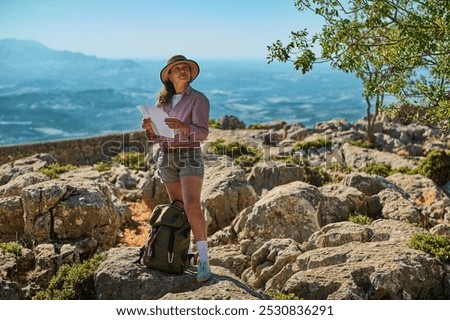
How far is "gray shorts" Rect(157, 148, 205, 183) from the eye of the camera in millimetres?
7398

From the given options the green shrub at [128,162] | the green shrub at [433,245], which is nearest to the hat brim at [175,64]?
the green shrub at [433,245]

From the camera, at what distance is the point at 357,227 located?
10.9m

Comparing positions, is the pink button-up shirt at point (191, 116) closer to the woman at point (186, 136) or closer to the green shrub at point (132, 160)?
the woman at point (186, 136)

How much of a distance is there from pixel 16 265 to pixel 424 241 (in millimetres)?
7480

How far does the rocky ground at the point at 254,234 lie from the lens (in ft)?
26.2

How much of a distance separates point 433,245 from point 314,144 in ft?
64.9

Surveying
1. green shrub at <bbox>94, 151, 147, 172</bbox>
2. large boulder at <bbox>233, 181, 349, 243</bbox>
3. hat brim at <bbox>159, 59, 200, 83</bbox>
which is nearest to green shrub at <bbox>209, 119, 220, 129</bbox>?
green shrub at <bbox>94, 151, 147, 172</bbox>

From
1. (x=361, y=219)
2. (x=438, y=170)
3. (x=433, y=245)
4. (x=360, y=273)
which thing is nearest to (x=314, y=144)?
(x=438, y=170)

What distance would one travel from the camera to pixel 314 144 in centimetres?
2884

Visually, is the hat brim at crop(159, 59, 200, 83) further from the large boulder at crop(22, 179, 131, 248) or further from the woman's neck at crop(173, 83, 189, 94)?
the large boulder at crop(22, 179, 131, 248)

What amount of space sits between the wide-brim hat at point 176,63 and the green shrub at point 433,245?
4956 millimetres

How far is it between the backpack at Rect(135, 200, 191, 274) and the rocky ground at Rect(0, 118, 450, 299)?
186 mm
